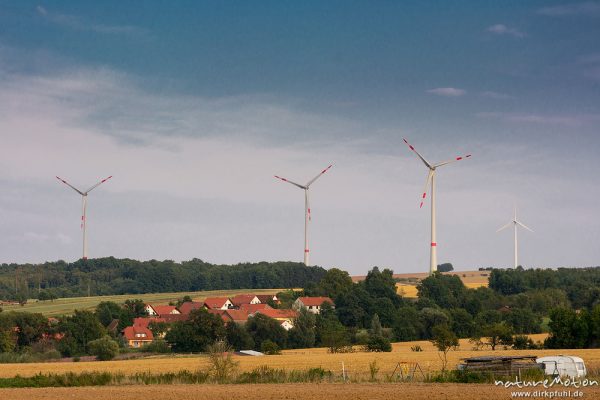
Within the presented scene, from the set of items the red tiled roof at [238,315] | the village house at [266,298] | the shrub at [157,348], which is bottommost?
the shrub at [157,348]

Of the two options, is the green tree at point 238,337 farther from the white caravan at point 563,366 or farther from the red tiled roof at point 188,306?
the white caravan at point 563,366

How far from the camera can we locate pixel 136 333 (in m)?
131

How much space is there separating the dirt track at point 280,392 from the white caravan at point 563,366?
728 centimetres

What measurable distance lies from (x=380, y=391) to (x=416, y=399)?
428cm

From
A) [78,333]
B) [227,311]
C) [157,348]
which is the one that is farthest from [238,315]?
[157,348]

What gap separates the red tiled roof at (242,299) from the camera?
7318 inches

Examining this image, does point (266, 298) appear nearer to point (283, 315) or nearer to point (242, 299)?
point (242, 299)

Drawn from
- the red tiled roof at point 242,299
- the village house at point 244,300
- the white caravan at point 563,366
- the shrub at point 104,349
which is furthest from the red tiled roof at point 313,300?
the white caravan at point 563,366

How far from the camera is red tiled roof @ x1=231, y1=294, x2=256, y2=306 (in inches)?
7318

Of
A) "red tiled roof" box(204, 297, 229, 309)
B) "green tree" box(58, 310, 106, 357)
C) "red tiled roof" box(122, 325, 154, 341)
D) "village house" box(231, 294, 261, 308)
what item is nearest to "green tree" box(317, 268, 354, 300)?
"village house" box(231, 294, 261, 308)

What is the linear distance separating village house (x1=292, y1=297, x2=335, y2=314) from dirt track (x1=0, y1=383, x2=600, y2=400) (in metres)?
112

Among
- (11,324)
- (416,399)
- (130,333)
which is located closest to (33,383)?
(416,399)

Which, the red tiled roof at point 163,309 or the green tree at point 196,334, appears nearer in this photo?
the green tree at point 196,334

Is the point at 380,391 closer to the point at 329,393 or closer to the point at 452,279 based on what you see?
the point at 329,393
